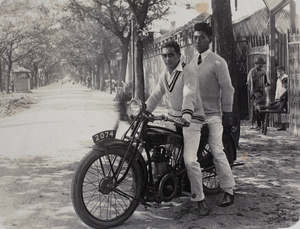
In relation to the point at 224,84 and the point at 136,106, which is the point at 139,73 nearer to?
the point at 224,84

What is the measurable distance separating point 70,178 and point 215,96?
2227 mm

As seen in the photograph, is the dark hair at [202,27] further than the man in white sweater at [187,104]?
Yes

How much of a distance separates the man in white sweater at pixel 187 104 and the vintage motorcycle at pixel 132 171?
147 millimetres

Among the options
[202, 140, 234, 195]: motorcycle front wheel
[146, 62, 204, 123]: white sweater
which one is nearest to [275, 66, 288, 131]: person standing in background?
[202, 140, 234, 195]: motorcycle front wheel

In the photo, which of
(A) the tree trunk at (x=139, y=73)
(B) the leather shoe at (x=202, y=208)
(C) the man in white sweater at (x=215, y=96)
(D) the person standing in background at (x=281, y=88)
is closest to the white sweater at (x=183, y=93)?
(C) the man in white sweater at (x=215, y=96)

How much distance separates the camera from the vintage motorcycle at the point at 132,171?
136 inches

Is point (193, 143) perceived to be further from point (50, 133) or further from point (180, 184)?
point (50, 133)

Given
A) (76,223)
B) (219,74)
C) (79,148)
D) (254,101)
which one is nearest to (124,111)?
(79,148)

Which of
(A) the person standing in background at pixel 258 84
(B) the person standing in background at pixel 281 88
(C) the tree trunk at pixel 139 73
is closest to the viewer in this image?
(C) the tree trunk at pixel 139 73

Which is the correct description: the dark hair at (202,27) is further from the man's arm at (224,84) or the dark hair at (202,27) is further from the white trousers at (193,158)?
the white trousers at (193,158)

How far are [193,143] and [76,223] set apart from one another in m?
1.35

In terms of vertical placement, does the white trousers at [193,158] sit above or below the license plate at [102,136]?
below

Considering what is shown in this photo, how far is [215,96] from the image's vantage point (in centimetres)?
439

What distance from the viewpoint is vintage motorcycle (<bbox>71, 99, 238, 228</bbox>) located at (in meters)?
3.45
